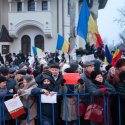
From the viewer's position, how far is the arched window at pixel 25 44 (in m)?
43.5

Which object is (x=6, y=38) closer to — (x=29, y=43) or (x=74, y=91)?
(x=29, y=43)

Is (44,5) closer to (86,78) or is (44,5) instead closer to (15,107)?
(86,78)

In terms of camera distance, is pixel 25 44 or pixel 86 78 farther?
pixel 25 44

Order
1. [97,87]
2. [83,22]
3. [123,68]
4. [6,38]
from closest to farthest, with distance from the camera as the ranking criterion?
1. [97,87]
2. [123,68]
3. [83,22]
4. [6,38]

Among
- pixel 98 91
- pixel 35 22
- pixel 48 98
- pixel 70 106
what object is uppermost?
pixel 35 22

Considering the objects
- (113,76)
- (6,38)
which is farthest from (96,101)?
(6,38)

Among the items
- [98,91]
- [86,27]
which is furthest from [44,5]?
[98,91]

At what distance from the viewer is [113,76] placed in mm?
7961

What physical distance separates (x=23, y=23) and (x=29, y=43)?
7.98 ft

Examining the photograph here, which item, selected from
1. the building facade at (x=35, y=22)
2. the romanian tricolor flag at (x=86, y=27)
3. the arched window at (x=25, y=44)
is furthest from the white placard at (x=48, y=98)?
the arched window at (x=25, y=44)

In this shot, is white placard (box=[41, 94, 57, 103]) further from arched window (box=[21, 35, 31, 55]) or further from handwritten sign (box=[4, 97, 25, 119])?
arched window (box=[21, 35, 31, 55])

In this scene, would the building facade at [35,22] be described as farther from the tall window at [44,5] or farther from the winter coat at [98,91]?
the winter coat at [98,91]

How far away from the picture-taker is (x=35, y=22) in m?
42.5

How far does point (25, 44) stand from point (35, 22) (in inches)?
111
